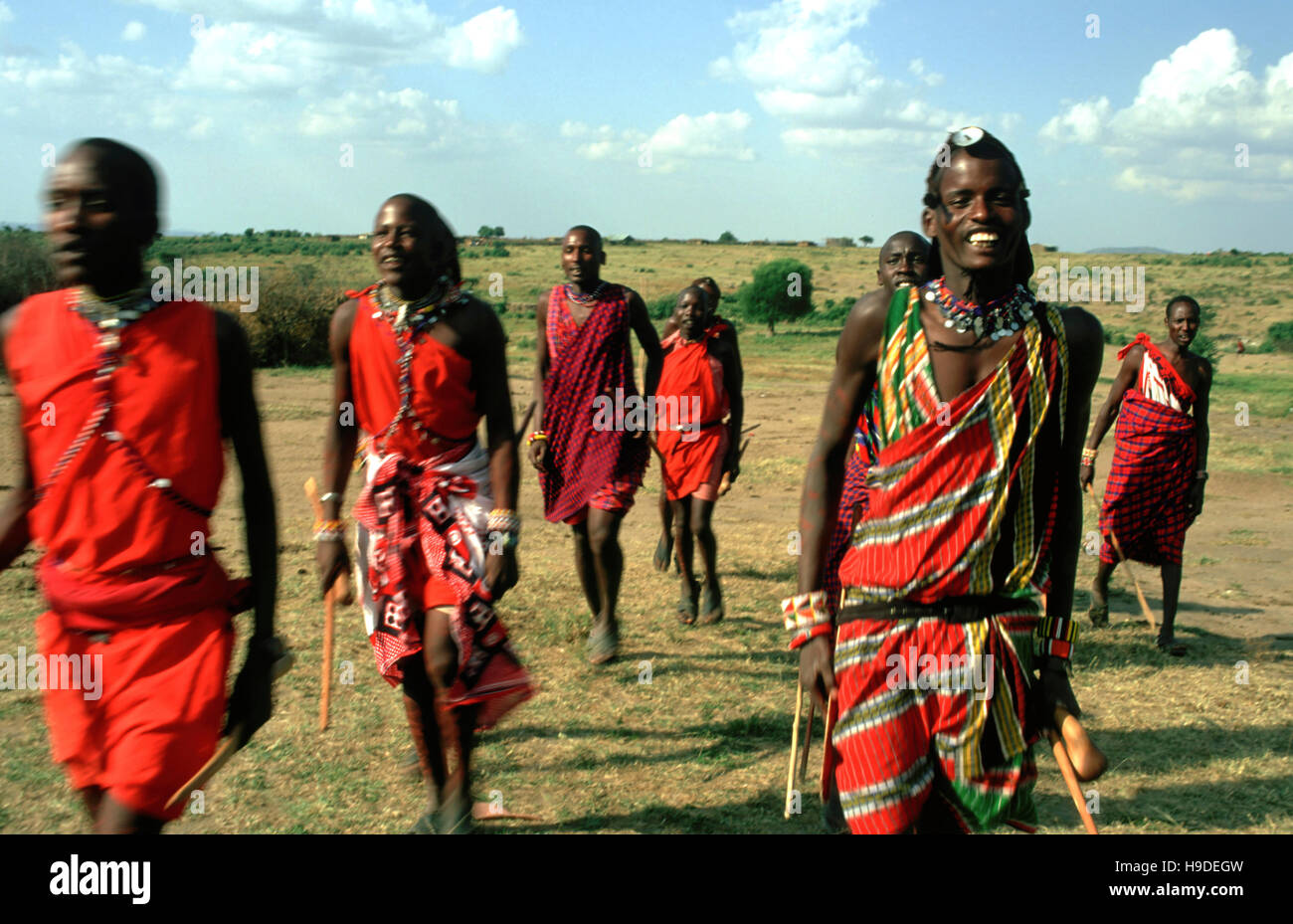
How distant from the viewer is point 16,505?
9.06 ft

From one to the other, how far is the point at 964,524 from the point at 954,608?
0.20 meters

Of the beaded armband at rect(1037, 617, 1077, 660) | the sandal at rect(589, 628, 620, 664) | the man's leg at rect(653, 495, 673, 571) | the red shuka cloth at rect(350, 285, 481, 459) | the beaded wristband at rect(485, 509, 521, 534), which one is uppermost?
the red shuka cloth at rect(350, 285, 481, 459)

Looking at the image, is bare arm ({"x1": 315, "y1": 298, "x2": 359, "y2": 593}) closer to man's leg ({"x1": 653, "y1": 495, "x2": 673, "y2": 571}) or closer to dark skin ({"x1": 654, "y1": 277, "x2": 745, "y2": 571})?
dark skin ({"x1": 654, "y1": 277, "x2": 745, "y2": 571})

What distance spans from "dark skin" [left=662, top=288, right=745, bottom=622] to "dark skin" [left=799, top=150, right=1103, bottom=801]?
4.25 m

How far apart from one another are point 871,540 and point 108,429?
1.80 metres

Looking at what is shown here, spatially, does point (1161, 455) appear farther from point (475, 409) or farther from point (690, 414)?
point (475, 409)

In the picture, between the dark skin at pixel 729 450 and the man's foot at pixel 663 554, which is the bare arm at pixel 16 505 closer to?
the dark skin at pixel 729 450

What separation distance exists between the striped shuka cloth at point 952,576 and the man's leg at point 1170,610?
4.86 metres

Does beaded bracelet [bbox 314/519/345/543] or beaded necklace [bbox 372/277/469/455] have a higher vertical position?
beaded necklace [bbox 372/277/469/455]

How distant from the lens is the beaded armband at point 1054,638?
8.67 feet

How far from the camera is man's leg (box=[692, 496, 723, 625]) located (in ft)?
23.2

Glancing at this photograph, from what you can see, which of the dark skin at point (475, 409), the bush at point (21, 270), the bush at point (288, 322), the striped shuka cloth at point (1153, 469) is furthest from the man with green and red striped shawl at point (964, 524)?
the bush at point (288, 322)

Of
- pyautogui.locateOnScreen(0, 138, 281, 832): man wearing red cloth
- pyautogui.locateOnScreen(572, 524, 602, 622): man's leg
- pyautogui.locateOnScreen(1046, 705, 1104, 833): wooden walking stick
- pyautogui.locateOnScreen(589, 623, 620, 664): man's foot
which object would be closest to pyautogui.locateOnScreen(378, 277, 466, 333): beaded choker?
pyautogui.locateOnScreen(0, 138, 281, 832): man wearing red cloth

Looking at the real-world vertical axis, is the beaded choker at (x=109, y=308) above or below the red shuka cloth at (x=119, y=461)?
above
